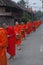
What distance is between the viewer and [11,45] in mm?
14383

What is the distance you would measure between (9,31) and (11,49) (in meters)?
0.83

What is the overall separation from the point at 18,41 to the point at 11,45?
503 centimetres

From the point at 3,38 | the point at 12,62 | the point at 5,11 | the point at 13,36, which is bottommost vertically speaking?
the point at 5,11

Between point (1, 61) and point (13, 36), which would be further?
point (13, 36)

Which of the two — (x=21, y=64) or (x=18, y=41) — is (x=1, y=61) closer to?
(x=21, y=64)

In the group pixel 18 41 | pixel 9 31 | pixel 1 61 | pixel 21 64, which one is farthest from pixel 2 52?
pixel 18 41

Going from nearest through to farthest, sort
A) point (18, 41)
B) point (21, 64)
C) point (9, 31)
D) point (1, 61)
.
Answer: point (1, 61), point (21, 64), point (9, 31), point (18, 41)

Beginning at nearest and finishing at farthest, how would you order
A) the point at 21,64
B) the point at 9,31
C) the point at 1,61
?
the point at 1,61
the point at 21,64
the point at 9,31

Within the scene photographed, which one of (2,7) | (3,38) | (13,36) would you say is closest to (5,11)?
(2,7)

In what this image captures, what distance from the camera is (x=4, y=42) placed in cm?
962

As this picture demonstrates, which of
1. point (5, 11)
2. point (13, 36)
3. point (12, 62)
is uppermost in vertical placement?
point (13, 36)

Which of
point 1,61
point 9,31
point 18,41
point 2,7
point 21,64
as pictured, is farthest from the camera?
point 2,7

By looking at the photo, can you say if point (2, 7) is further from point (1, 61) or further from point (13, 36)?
point (1, 61)

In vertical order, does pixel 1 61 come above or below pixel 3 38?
below
